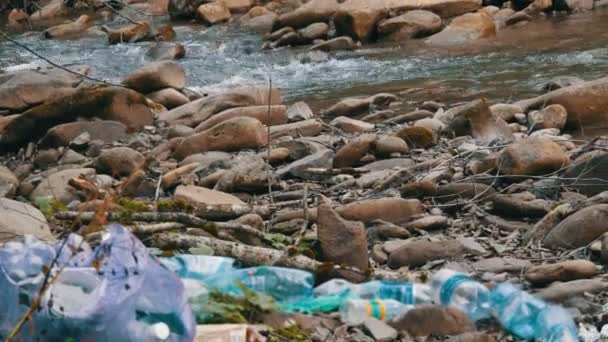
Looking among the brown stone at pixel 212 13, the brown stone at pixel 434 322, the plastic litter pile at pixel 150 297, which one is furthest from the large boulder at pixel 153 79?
the brown stone at pixel 212 13

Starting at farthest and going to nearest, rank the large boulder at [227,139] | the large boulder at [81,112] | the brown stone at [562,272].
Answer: the large boulder at [81,112] < the large boulder at [227,139] < the brown stone at [562,272]

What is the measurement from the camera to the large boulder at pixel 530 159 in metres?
5.51

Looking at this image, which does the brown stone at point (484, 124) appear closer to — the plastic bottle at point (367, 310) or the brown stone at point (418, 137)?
the brown stone at point (418, 137)

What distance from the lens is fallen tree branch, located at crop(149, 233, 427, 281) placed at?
3.84 metres

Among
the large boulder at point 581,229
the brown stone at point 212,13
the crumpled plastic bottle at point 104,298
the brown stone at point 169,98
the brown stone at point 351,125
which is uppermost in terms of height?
the crumpled plastic bottle at point 104,298

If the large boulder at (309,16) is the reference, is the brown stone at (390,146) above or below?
above

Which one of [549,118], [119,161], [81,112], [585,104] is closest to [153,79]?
[81,112]

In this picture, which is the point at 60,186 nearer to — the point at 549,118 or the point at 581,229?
the point at 581,229

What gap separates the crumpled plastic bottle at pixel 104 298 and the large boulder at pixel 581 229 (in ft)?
6.73

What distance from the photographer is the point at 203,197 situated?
542cm

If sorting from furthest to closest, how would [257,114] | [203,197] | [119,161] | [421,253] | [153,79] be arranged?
1. [153,79]
2. [257,114]
3. [119,161]
4. [203,197]
5. [421,253]

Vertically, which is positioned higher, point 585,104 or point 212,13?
point 585,104

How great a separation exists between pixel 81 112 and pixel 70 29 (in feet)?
33.2

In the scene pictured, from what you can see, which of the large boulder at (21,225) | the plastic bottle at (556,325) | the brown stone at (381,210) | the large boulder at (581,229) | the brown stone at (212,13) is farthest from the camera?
the brown stone at (212,13)
